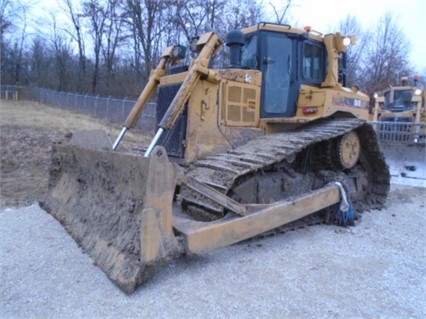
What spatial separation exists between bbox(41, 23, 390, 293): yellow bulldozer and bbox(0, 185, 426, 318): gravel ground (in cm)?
21

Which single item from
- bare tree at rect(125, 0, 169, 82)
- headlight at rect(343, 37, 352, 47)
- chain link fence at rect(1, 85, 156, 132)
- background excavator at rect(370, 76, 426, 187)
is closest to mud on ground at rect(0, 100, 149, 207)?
chain link fence at rect(1, 85, 156, 132)

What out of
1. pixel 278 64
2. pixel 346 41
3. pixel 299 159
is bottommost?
pixel 299 159

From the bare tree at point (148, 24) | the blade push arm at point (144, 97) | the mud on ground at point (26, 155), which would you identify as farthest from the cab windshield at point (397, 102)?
the bare tree at point (148, 24)

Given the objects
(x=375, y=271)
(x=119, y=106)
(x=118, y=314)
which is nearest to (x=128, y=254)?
(x=118, y=314)

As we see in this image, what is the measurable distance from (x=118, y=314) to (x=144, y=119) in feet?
51.9

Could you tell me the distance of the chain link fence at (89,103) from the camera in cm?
1830

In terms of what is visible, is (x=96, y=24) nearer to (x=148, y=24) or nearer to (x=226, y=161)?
(x=148, y=24)

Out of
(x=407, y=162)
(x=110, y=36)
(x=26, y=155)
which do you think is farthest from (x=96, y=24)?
(x=407, y=162)

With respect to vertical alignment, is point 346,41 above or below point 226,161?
above

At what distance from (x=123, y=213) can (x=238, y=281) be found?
122 cm

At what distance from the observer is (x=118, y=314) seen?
2.84m

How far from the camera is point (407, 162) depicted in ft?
28.1

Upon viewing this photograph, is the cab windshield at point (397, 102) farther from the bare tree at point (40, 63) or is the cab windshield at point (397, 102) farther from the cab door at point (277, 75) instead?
the bare tree at point (40, 63)

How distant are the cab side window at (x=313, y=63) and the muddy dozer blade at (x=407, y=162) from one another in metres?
3.54
